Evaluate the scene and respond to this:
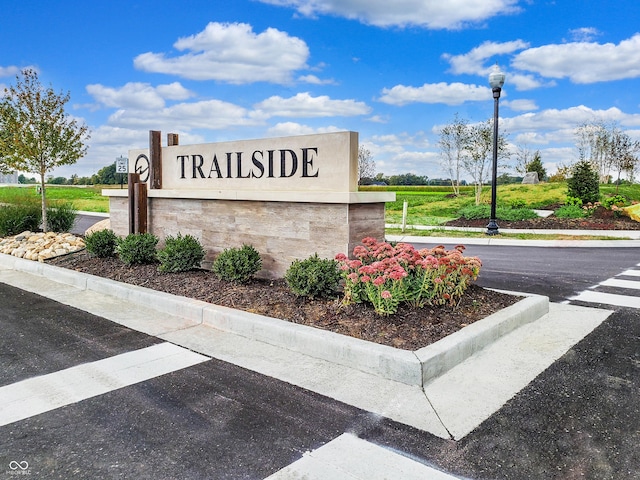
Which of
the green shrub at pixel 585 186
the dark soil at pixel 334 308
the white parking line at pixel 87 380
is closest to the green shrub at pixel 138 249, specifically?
the dark soil at pixel 334 308

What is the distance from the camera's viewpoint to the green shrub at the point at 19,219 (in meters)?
13.1

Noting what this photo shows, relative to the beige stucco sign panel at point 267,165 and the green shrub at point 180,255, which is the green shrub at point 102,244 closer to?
the beige stucco sign panel at point 267,165

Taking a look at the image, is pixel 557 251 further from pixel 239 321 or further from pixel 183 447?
pixel 183 447

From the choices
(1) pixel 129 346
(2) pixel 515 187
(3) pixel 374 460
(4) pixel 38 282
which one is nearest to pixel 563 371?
(3) pixel 374 460

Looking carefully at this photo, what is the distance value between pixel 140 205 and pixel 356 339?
617 cm

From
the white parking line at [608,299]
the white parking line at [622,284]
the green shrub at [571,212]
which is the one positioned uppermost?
the green shrub at [571,212]

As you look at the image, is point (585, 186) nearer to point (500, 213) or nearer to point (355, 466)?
point (500, 213)

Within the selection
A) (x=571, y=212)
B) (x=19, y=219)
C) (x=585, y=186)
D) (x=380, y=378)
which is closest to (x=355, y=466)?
(x=380, y=378)

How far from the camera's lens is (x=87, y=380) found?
165 inches

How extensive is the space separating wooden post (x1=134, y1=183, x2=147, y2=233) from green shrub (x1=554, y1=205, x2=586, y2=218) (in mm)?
16315

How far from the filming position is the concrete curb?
4.18 meters

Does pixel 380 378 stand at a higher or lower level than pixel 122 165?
lower

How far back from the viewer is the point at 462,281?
5.68 meters

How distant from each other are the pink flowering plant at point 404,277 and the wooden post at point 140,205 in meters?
5.04
